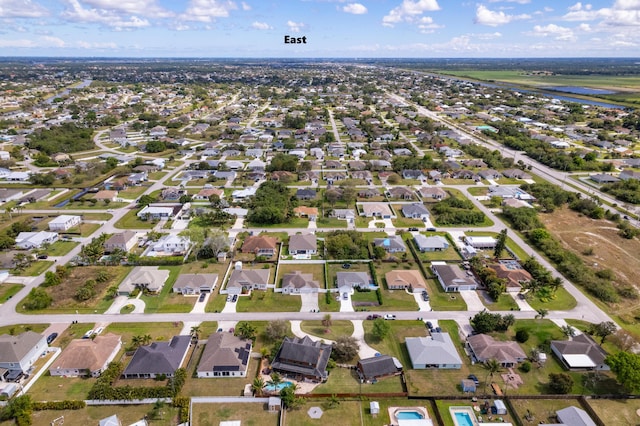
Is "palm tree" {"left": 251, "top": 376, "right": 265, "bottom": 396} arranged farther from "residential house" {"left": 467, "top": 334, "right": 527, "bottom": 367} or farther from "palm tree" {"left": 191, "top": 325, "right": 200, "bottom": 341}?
"residential house" {"left": 467, "top": 334, "right": 527, "bottom": 367}

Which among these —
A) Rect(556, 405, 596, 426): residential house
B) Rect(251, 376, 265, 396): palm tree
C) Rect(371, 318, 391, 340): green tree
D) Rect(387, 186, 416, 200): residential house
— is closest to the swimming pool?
Rect(556, 405, 596, 426): residential house

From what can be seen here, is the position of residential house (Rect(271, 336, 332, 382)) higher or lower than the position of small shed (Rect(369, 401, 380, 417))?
higher

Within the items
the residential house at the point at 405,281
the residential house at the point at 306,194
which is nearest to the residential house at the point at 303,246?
the residential house at the point at 405,281

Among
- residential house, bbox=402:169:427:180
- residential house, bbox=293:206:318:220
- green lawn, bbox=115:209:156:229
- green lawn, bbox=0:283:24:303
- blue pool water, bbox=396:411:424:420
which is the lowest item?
blue pool water, bbox=396:411:424:420

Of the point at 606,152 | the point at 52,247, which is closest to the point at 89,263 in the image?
the point at 52,247

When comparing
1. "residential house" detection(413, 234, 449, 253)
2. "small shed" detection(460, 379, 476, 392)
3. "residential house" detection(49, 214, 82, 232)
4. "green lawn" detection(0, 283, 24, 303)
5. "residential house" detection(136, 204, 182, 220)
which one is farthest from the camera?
"residential house" detection(136, 204, 182, 220)

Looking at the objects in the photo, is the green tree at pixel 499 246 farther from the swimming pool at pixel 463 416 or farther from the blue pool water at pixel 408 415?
the blue pool water at pixel 408 415

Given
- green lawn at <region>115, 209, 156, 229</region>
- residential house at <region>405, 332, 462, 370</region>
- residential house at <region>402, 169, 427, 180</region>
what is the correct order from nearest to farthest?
residential house at <region>405, 332, 462, 370</region> < green lawn at <region>115, 209, 156, 229</region> < residential house at <region>402, 169, 427, 180</region>
